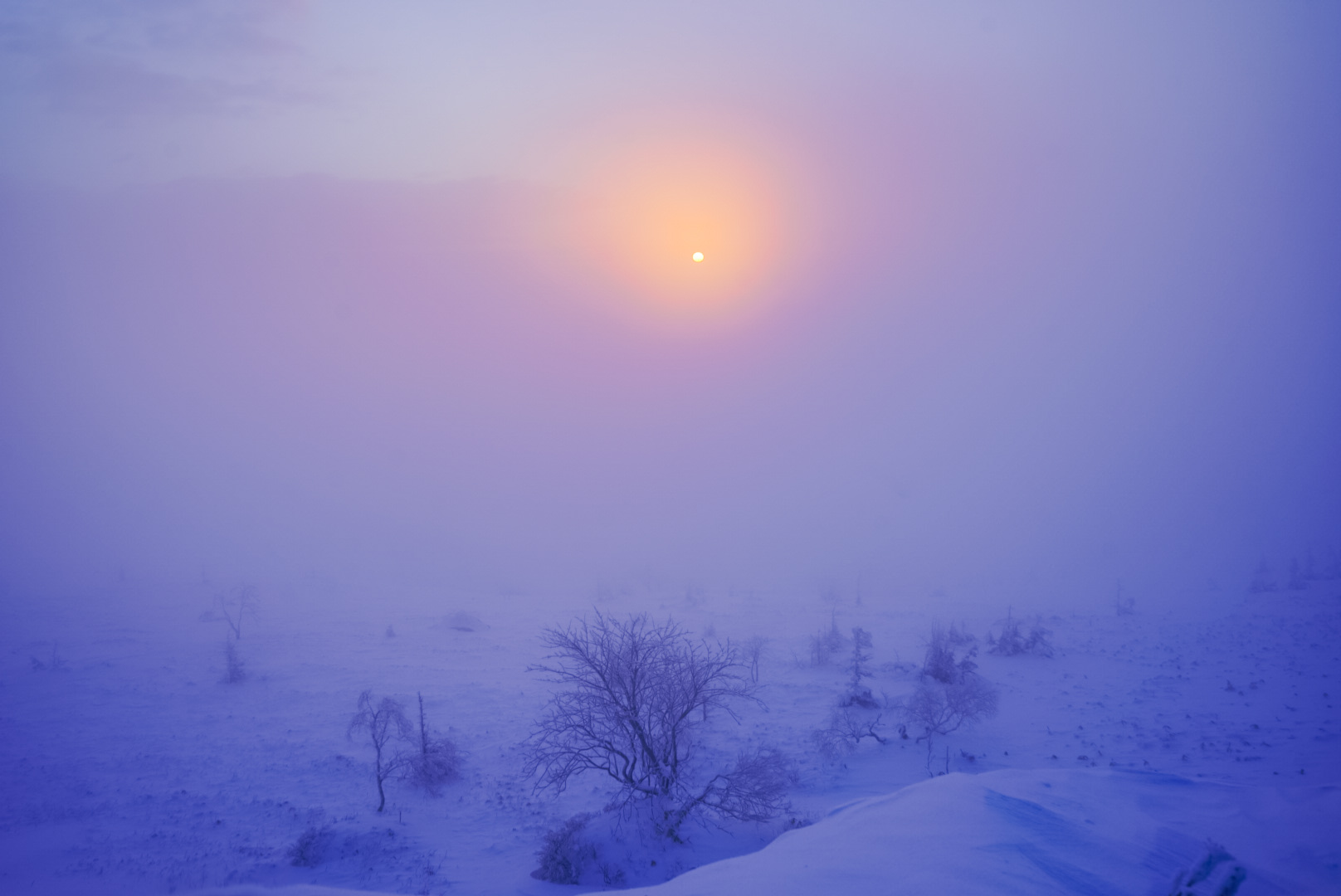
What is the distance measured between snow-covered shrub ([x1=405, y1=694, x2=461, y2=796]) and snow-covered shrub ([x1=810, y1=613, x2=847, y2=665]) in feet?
60.2

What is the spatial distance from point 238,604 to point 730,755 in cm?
4836

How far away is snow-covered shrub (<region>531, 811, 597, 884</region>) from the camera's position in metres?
12.8

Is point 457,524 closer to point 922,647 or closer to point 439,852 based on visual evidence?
point 922,647

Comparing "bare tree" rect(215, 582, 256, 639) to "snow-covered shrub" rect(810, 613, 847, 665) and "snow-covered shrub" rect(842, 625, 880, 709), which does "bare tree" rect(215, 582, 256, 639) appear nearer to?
"snow-covered shrub" rect(810, 613, 847, 665)

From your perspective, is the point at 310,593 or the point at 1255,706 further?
the point at 310,593

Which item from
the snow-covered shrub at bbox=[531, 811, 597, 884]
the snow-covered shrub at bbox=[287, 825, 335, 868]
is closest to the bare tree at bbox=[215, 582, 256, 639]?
the snow-covered shrub at bbox=[287, 825, 335, 868]

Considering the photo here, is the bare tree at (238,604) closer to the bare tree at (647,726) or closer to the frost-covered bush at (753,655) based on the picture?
the frost-covered bush at (753,655)

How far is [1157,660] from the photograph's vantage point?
2908 cm

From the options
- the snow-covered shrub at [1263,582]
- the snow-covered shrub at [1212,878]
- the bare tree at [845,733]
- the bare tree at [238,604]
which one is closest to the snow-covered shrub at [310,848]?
the bare tree at [845,733]

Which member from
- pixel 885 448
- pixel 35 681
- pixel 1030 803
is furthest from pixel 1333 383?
pixel 35 681

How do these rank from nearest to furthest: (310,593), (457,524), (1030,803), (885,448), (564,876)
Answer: (1030,803)
(564,876)
(310,593)
(457,524)
(885,448)

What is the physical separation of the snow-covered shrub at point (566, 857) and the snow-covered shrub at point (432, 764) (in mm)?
6872

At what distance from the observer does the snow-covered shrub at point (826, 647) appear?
32156 millimetres

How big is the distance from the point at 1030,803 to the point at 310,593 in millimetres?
63042
